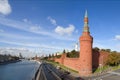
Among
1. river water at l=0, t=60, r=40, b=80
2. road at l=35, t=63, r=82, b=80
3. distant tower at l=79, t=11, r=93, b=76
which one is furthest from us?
river water at l=0, t=60, r=40, b=80

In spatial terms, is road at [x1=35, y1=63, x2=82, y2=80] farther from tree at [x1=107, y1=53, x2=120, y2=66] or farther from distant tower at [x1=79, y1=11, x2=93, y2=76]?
tree at [x1=107, y1=53, x2=120, y2=66]

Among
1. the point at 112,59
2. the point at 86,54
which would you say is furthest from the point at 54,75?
the point at 112,59

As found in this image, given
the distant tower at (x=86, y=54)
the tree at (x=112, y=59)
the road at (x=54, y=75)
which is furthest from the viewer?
the tree at (x=112, y=59)

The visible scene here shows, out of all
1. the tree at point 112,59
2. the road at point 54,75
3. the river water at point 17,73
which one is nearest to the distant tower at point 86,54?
the road at point 54,75

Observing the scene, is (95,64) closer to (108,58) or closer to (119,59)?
(108,58)

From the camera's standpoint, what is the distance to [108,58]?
235ft

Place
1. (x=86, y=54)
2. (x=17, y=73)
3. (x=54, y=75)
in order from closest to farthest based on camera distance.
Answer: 1. (x=54, y=75)
2. (x=86, y=54)
3. (x=17, y=73)

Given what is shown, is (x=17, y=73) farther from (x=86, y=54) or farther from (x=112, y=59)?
(x=86, y=54)

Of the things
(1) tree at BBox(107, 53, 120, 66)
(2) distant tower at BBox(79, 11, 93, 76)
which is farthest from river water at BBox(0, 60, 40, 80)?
(1) tree at BBox(107, 53, 120, 66)

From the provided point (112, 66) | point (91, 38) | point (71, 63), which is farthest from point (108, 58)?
point (91, 38)

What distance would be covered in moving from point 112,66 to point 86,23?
22396 mm

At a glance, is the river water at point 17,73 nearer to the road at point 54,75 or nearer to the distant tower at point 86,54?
the road at point 54,75

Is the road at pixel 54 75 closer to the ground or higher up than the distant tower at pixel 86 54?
closer to the ground

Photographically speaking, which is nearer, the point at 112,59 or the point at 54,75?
the point at 54,75
